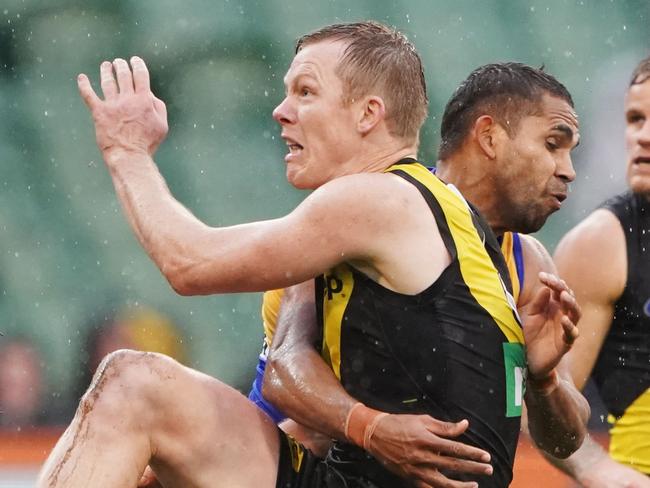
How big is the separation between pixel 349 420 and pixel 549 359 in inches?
25.6

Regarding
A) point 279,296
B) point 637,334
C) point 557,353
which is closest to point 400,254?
point 557,353

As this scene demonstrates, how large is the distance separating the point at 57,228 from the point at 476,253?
622 cm

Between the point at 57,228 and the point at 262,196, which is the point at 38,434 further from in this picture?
the point at 262,196

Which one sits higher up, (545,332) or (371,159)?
(371,159)

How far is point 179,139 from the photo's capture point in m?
9.10

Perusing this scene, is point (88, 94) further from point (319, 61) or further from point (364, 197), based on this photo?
point (364, 197)

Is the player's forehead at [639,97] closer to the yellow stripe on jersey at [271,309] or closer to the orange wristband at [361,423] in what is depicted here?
the yellow stripe on jersey at [271,309]

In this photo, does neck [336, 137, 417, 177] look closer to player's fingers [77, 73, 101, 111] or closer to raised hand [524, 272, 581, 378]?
raised hand [524, 272, 581, 378]

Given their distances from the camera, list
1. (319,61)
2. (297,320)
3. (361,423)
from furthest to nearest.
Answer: (297,320) → (319,61) → (361,423)

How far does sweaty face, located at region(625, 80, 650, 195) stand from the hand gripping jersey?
0.19 feet

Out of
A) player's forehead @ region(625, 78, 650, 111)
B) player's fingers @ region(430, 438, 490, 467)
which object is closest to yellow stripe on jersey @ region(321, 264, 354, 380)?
player's fingers @ region(430, 438, 490, 467)

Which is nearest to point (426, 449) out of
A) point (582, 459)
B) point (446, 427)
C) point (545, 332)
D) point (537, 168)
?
point (446, 427)

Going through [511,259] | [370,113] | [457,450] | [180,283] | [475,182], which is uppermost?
[370,113]

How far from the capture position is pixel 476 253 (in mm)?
3275
